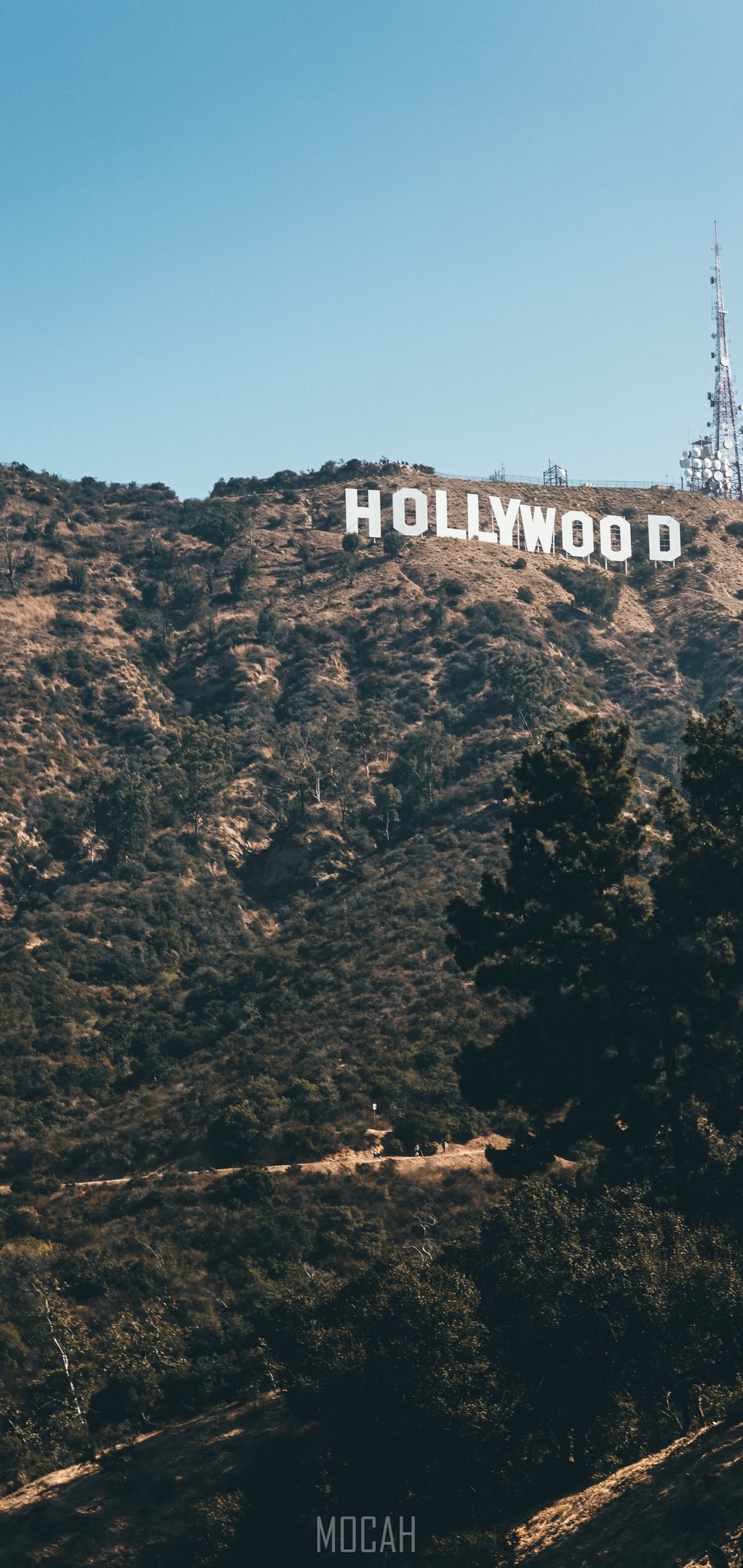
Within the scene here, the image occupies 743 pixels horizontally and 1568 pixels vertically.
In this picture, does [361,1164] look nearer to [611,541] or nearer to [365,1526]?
[365,1526]

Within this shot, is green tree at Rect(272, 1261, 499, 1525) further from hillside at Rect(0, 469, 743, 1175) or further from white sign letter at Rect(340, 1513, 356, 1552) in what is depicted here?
hillside at Rect(0, 469, 743, 1175)

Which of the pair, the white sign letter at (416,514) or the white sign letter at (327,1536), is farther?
the white sign letter at (416,514)

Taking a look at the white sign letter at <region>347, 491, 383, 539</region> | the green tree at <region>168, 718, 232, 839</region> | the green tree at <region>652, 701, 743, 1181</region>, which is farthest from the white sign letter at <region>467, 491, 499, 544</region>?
the green tree at <region>652, 701, 743, 1181</region>

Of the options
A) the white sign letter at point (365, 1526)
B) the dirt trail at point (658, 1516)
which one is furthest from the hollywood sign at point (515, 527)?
the dirt trail at point (658, 1516)

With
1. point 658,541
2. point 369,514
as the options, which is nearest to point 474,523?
point 369,514

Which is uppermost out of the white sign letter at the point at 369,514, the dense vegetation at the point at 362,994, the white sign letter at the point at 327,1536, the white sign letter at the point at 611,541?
the white sign letter at the point at 369,514

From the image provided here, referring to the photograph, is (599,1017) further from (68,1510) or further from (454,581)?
(454,581)

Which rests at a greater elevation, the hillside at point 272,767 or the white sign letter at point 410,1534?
the hillside at point 272,767

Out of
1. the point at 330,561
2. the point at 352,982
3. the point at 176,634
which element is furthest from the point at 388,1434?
the point at 330,561

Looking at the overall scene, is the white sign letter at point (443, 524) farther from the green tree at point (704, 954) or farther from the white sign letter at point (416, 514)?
the green tree at point (704, 954)
